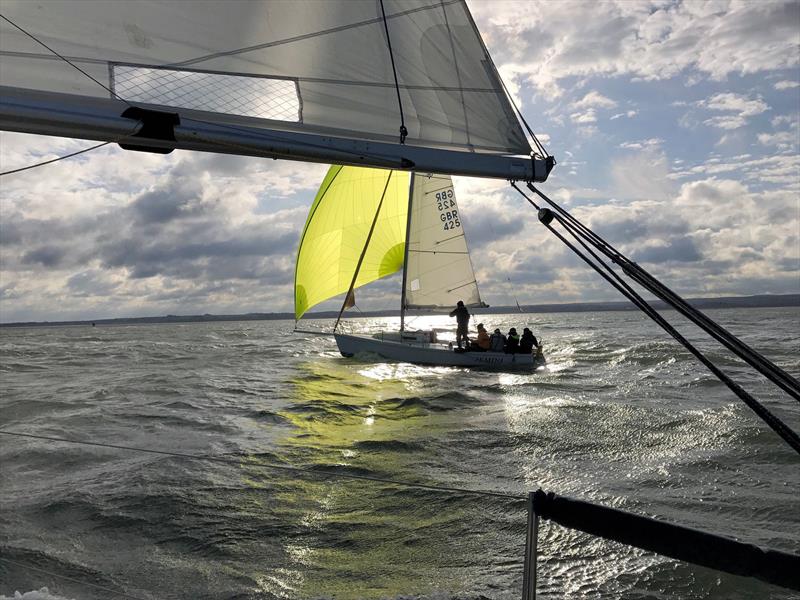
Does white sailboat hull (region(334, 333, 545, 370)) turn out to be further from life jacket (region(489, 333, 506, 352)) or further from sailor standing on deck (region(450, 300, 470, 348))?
sailor standing on deck (region(450, 300, 470, 348))

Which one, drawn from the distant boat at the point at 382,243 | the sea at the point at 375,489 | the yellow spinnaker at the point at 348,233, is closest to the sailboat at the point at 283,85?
the sea at the point at 375,489

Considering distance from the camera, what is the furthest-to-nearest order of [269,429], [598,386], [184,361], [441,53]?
1. [184,361]
2. [598,386]
3. [269,429]
4. [441,53]

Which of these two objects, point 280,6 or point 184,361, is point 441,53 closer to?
point 280,6

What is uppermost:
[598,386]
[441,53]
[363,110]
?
[441,53]

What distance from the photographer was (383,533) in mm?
4914

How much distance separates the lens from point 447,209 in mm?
19094

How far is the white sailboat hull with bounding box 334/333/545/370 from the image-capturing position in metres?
16.5

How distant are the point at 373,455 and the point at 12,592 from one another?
13.8 ft

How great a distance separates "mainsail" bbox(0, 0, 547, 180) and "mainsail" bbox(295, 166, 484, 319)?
47.5ft

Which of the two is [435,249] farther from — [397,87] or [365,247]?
Answer: [397,87]

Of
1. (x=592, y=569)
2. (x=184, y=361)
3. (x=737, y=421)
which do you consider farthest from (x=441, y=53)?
(x=184, y=361)

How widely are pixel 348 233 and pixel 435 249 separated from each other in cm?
269

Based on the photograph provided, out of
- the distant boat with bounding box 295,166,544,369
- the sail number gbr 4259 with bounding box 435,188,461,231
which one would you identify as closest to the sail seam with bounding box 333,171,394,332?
the distant boat with bounding box 295,166,544,369

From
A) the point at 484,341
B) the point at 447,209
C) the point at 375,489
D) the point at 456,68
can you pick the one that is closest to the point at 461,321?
the point at 484,341
